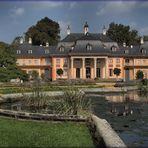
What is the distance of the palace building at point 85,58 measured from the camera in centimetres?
6431

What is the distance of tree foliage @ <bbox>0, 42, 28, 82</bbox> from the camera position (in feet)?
143

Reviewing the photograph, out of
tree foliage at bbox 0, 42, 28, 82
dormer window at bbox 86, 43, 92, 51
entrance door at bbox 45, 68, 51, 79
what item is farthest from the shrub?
entrance door at bbox 45, 68, 51, 79

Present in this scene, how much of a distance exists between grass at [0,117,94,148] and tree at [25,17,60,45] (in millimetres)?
64861

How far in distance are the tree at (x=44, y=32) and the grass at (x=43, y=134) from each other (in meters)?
64.9

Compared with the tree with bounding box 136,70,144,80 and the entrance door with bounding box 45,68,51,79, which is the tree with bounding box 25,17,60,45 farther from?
the tree with bounding box 136,70,144,80

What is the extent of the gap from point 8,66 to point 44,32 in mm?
33372

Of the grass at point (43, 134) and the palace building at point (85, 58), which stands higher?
the palace building at point (85, 58)

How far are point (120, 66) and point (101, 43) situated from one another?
524cm

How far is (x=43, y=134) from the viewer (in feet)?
36.5

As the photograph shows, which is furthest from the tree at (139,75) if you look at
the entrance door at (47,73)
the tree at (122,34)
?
the tree at (122,34)

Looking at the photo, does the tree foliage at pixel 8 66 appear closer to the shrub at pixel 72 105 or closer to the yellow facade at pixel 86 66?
the yellow facade at pixel 86 66

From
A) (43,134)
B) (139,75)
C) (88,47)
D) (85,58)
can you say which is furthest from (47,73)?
(43,134)

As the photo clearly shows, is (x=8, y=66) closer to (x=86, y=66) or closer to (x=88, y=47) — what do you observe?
(x=88, y=47)

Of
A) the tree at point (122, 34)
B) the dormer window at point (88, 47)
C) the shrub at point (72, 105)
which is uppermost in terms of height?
the tree at point (122, 34)
